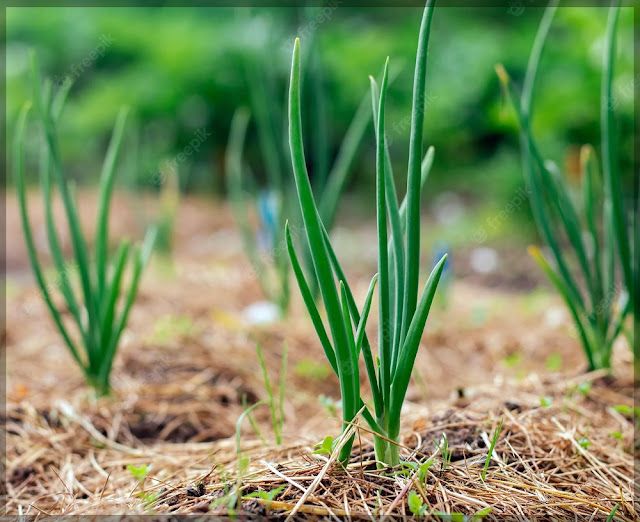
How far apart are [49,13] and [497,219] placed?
518 cm

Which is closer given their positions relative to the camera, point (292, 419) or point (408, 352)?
point (408, 352)

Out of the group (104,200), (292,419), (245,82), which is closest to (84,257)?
(104,200)

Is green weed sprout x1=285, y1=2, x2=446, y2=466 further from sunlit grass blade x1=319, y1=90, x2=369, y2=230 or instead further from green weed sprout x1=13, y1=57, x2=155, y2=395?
sunlit grass blade x1=319, y1=90, x2=369, y2=230

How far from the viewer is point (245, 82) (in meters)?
5.58

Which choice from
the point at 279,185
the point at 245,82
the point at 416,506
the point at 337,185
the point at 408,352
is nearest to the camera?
the point at 416,506

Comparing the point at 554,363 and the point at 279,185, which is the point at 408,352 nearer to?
the point at 554,363

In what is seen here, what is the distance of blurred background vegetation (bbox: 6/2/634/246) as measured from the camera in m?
5.09

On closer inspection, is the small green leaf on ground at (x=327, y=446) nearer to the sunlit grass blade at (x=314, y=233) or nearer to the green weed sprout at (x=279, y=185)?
the sunlit grass blade at (x=314, y=233)

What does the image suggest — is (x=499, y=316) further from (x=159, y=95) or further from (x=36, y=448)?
(x=159, y=95)

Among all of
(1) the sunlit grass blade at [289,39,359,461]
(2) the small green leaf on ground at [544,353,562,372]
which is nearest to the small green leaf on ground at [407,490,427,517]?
(1) the sunlit grass blade at [289,39,359,461]

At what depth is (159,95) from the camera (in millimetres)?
5539

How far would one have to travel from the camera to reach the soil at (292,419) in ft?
2.61

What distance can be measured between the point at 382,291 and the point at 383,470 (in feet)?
0.76

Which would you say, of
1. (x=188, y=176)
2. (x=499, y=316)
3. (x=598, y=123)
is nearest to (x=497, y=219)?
(x=598, y=123)
